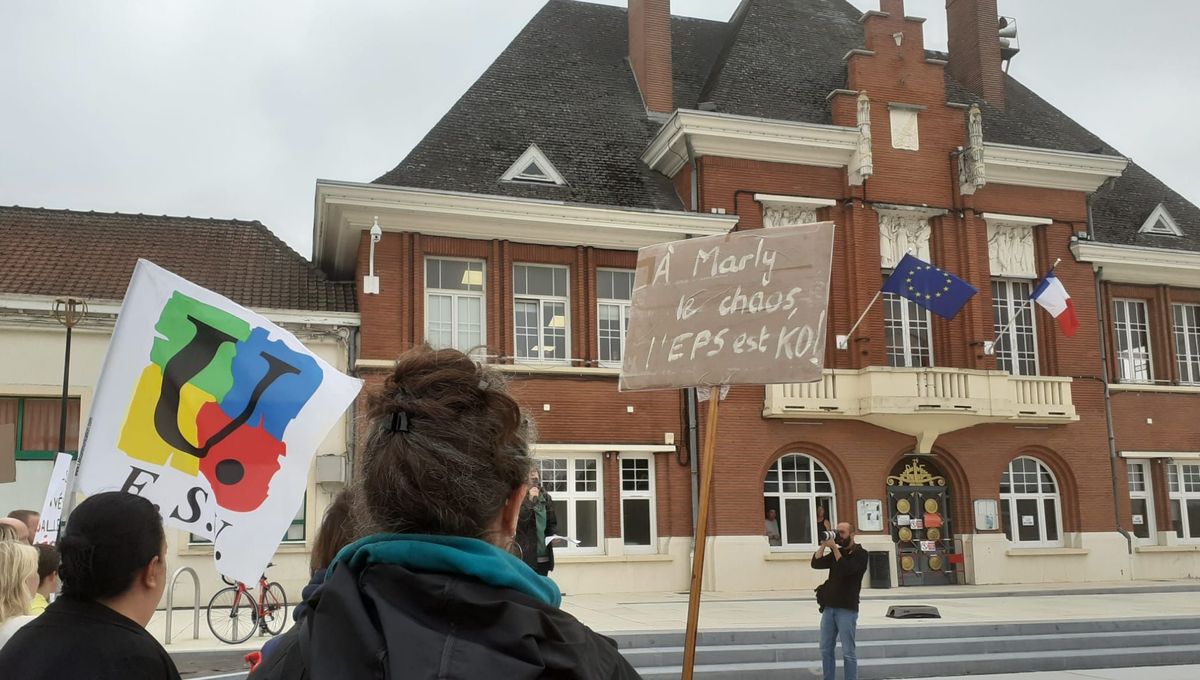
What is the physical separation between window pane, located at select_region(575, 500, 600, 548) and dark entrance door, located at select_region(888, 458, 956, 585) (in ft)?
22.2

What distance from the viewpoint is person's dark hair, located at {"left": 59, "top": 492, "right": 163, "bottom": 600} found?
3.16 meters

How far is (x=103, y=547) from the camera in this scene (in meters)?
3.19

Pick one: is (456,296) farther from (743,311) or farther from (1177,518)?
(1177,518)

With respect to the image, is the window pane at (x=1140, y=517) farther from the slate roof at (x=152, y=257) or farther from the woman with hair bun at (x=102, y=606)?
the woman with hair bun at (x=102, y=606)

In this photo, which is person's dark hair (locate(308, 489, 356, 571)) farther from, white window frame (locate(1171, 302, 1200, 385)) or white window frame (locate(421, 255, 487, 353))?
white window frame (locate(1171, 302, 1200, 385))

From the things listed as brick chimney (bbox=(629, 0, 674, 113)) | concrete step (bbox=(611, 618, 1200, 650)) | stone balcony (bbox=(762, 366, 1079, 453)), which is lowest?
concrete step (bbox=(611, 618, 1200, 650))

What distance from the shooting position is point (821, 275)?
24.3 ft

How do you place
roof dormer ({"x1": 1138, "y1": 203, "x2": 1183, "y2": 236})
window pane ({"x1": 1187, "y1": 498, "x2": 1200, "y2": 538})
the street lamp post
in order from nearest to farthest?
the street lamp post → window pane ({"x1": 1187, "y1": 498, "x2": 1200, "y2": 538}) → roof dormer ({"x1": 1138, "y1": 203, "x2": 1183, "y2": 236})

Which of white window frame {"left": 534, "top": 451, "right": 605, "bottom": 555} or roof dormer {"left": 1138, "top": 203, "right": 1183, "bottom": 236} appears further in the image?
roof dormer {"left": 1138, "top": 203, "right": 1183, "bottom": 236}

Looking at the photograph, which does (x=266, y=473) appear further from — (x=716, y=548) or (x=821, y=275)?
(x=716, y=548)

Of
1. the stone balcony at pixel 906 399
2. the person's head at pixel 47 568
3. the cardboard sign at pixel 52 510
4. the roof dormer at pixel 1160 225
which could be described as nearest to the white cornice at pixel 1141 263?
the roof dormer at pixel 1160 225

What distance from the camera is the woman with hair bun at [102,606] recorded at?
2.98m

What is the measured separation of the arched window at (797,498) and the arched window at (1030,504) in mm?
4533

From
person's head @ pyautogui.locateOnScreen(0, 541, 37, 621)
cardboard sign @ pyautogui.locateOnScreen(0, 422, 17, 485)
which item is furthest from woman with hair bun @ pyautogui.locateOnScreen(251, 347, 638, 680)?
cardboard sign @ pyautogui.locateOnScreen(0, 422, 17, 485)
